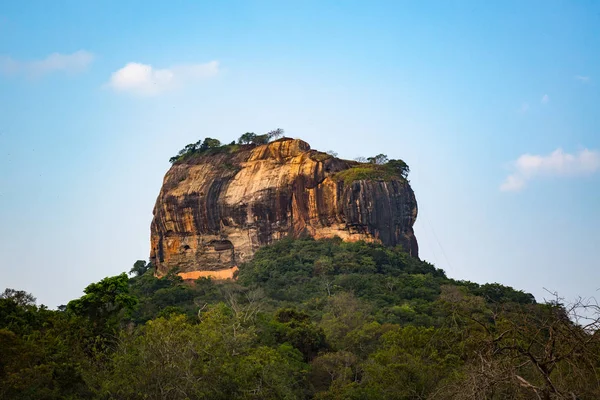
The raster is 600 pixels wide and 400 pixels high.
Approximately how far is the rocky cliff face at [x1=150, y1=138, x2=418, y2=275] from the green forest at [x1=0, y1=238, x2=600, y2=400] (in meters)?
19.0

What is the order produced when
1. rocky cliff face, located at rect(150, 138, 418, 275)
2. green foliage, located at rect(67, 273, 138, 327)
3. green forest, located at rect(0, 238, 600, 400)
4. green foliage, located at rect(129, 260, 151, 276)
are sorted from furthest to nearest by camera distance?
1. green foliage, located at rect(129, 260, 151, 276)
2. rocky cliff face, located at rect(150, 138, 418, 275)
3. green foliage, located at rect(67, 273, 138, 327)
4. green forest, located at rect(0, 238, 600, 400)

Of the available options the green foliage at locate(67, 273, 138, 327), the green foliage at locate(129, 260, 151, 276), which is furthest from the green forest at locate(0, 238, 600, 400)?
the green foliage at locate(129, 260, 151, 276)

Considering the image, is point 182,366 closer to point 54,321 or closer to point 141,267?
point 54,321

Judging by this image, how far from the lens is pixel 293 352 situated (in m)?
30.2

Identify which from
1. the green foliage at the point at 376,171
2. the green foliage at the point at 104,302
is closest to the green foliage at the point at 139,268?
the green foliage at the point at 376,171

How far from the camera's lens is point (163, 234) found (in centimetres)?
7138

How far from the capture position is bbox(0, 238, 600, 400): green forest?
24.1 ft

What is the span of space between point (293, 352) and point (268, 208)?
3754 cm

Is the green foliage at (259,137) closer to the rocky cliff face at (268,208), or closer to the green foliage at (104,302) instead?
the rocky cliff face at (268,208)

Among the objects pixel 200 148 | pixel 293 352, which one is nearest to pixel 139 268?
pixel 200 148

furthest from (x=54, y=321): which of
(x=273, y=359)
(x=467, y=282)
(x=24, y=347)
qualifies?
(x=467, y=282)

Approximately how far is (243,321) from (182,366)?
1119 centimetres

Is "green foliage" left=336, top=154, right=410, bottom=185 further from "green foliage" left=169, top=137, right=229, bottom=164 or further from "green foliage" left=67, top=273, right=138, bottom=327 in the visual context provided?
"green foliage" left=67, top=273, right=138, bottom=327

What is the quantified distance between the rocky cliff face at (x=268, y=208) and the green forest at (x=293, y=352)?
748 inches
